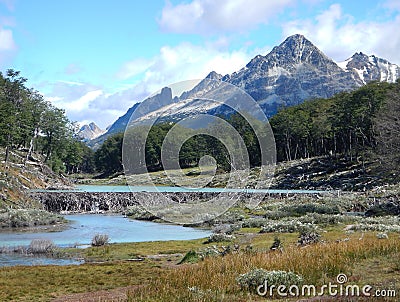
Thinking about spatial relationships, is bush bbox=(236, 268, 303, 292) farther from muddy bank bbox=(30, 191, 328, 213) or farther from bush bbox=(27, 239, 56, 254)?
muddy bank bbox=(30, 191, 328, 213)

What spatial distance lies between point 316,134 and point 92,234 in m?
83.5

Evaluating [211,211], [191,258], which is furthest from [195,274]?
[211,211]

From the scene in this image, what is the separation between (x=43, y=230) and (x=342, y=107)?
80.9 m

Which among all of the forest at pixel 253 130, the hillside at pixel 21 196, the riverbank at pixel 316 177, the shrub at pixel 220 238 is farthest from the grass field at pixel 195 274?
the riverbank at pixel 316 177

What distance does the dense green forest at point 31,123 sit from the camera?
82500 mm

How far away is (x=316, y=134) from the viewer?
4456 inches

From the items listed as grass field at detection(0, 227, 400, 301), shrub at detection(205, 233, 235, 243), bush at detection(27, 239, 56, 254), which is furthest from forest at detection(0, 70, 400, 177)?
grass field at detection(0, 227, 400, 301)

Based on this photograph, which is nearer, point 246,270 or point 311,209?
point 246,270

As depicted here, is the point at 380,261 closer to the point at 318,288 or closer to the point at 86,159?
the point at 318,288

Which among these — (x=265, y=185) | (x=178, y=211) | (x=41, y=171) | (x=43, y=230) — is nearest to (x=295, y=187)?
(x=265, y=185)

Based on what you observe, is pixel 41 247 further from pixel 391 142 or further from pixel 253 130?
pixel 253 130

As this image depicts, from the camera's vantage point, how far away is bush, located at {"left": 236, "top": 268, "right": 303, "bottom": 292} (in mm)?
14442

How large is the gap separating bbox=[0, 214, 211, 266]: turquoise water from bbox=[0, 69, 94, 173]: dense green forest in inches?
1521

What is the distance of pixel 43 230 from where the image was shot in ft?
136
